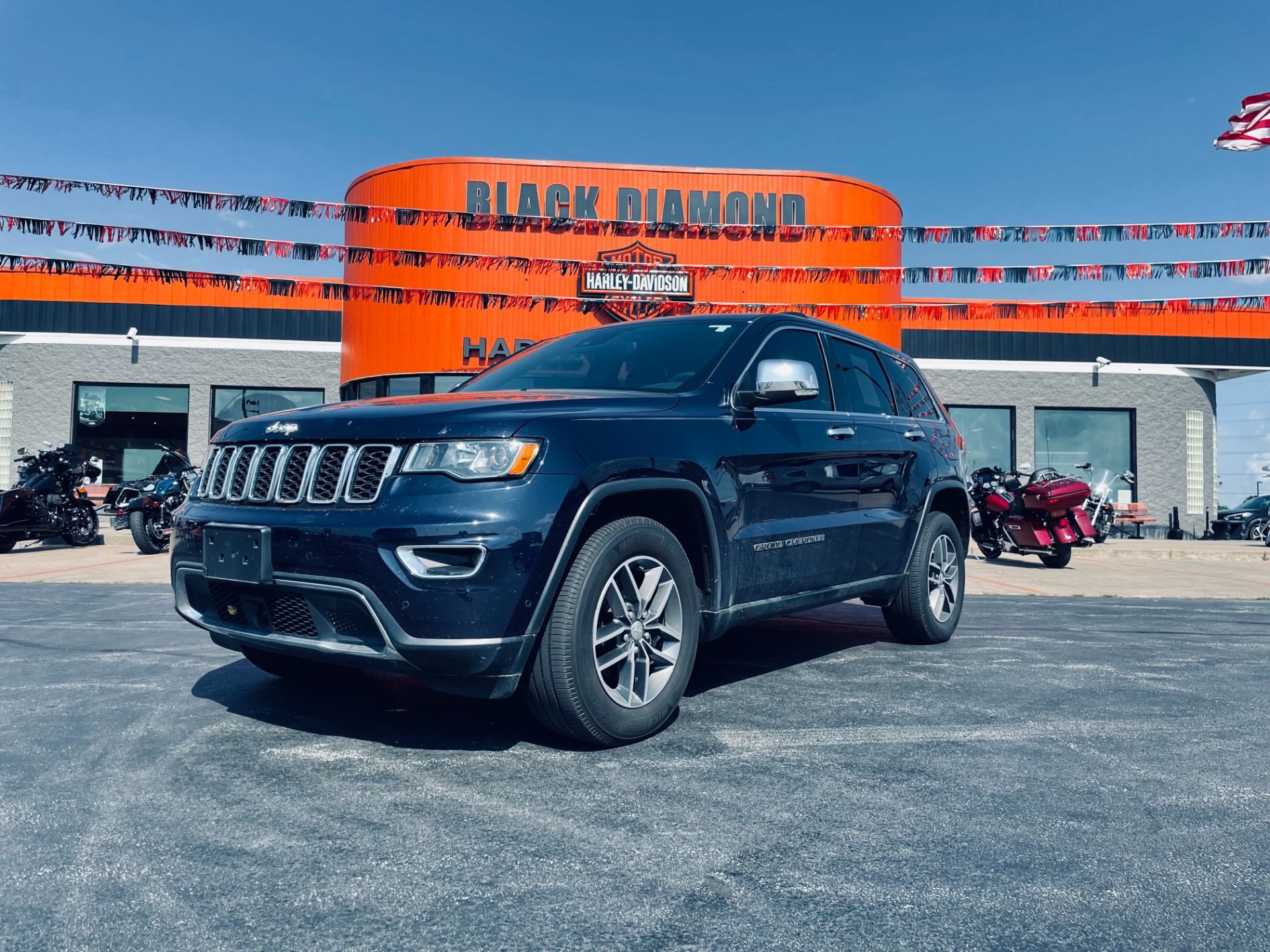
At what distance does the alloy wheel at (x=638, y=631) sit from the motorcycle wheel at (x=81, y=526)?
12573 millimetres

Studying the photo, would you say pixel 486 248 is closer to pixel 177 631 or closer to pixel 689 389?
pixel 177 631

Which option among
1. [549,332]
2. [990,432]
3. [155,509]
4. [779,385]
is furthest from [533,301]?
[779,385]

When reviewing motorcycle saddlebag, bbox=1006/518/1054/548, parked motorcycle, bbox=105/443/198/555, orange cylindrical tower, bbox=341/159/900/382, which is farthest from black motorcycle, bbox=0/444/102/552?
motorcycle saddlebag, bbox=1006/518/1054/548

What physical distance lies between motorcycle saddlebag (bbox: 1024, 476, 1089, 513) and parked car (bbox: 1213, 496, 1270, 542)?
48.8 feet

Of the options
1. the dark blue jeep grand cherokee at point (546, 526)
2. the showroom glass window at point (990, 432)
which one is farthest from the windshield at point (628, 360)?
the showroom glass window at point (990, 432)

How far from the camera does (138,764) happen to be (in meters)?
3.08

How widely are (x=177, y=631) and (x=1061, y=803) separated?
5.02m

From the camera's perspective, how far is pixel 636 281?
63.0 ft

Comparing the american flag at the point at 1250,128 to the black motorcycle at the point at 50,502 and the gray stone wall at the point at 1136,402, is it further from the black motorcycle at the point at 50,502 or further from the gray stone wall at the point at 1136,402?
the black motorcycle at the point at 50,502

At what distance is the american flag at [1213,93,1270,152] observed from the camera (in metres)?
14.5

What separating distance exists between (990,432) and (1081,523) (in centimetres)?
1317

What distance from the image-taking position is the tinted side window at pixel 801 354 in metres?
4.41

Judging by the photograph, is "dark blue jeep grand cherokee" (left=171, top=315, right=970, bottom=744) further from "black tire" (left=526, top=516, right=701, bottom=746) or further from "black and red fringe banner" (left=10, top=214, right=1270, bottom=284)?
"black and red fringe banner" (left=10, top=214, right=1270, bottom=284)

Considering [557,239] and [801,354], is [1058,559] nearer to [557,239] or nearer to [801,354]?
[801,354]
